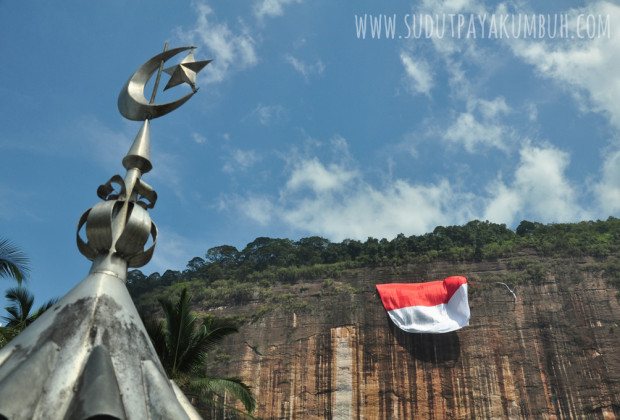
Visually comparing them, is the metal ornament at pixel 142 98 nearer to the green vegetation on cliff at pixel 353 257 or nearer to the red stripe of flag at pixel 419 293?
the red stripe of flag at pixel 419 293

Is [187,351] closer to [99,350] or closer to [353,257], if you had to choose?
[99,350]

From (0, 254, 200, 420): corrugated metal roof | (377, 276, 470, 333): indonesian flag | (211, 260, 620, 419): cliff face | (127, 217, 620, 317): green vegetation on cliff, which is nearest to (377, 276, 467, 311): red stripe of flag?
(377, 276, 470, 333): indonesian flag

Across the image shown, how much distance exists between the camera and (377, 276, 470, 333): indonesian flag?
28047 millimetres

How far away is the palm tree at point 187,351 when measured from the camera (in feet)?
35.4

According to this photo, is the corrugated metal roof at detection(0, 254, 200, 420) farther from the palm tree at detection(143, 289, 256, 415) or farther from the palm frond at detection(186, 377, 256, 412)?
the palm tree at detection(143, 289, 256, 415)

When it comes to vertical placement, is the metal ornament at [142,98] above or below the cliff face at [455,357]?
below

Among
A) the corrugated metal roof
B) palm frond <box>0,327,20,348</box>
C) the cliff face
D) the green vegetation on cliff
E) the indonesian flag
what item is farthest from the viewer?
the green vegetation on cliff

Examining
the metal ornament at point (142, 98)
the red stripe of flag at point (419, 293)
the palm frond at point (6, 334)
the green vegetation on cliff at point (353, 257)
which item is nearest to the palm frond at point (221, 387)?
the palm frond at point (6, 334)

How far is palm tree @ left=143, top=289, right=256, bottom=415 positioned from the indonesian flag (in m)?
18.5

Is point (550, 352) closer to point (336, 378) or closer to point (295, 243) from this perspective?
point (336, 378)

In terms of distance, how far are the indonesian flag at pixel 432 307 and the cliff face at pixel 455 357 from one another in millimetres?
1191

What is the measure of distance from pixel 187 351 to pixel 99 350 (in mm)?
7666

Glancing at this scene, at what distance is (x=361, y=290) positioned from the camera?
1332 inches

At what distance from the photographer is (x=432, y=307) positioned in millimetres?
28766
